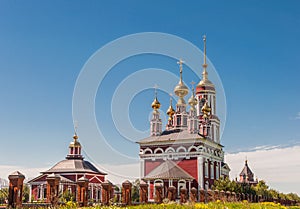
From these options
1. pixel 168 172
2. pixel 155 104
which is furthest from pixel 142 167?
pixel 155 104

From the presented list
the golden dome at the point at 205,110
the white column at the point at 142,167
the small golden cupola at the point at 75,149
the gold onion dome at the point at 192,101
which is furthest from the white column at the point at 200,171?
the small golden cupola at the point at 75,149

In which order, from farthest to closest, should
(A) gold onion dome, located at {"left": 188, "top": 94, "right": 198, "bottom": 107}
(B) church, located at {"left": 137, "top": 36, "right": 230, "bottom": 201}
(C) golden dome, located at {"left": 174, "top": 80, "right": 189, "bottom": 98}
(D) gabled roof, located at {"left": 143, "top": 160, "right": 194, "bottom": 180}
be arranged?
(C) golden dome, located at {"left": 174, "top": 80, "right": 189, "bottom": 98} → (A) gold onion dome, located at {"left": 188, "top": 94, "right": 198, "bottom": 107} → (B) church, located at {"left": 137, "top": 36, "right": 230, "bottom": 201} → (D) gabled roof, located at {"left": 143, "top": 160, "right": 194, "bottom": 180}

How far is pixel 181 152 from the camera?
35.2 metres

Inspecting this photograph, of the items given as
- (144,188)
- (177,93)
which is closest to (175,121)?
(177,93)

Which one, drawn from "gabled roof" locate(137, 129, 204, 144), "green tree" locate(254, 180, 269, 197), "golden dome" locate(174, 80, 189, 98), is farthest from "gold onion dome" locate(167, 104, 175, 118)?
"green tree" locate(254, 180, 269, 197)

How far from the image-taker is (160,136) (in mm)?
37156

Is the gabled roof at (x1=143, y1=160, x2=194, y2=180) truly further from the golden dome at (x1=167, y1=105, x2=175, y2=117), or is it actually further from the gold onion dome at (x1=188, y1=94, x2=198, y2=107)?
the golden dome at (x1=167, y1=105, x2=175, y2=117)

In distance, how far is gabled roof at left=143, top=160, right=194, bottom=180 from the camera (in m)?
32.7

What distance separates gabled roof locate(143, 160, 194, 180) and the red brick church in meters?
5.60

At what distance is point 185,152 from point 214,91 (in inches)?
451

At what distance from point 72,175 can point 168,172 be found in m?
10.3

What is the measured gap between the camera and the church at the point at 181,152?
3334 cm

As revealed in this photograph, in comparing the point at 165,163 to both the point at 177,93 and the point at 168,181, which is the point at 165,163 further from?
the point at 177,93

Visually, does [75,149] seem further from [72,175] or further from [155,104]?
[155,104]
